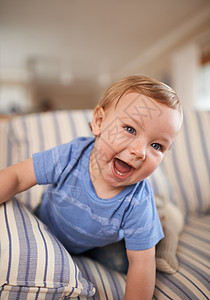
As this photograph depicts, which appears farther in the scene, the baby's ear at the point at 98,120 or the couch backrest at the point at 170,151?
the couch backrest at the point at 170,151

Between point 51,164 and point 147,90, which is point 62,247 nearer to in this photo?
point 51,164

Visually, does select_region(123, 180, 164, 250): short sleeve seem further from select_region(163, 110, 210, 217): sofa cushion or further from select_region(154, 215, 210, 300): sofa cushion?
select_region(163, 110, 210, 217): sofa cushion

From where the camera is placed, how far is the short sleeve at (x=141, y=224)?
0.55 m

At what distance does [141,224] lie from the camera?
1.83ft

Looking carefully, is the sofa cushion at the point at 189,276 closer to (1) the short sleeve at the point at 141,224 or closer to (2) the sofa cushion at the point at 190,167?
(1) the short sleeve at the point at 141,224

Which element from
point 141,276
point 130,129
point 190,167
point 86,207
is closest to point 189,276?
point 141,276

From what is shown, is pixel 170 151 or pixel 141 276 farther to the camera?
pixel 170 151

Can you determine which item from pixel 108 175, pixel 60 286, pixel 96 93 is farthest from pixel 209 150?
pixel 96 93

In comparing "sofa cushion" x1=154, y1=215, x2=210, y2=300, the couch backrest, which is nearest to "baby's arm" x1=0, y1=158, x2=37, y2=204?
the couch backrest

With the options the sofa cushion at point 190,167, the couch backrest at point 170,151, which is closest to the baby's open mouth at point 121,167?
the couch backrest at point 170,151

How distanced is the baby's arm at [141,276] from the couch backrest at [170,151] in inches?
17.0

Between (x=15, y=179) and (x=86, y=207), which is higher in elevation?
(x=15, y=179)

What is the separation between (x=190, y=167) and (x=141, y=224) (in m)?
0.70

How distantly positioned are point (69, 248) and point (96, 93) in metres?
10.00
